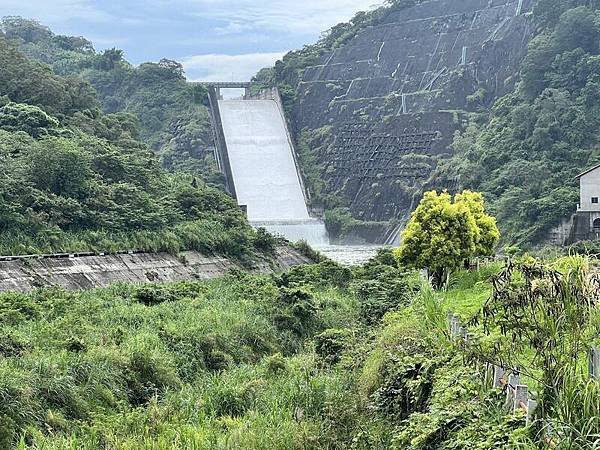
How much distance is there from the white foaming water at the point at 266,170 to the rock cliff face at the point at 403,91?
174cm

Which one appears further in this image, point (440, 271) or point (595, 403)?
point (440, 271)

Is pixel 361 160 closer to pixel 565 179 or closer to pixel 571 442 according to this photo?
pixel 565 179

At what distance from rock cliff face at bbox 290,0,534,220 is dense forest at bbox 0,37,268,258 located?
16.8 meters

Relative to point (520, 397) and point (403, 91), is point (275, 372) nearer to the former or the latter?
point (520, 397)

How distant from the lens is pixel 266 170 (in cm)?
4800

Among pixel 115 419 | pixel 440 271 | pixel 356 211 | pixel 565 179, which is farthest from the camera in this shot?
pixel 356 211

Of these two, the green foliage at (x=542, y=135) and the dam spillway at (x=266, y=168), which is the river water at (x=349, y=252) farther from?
the green foliage at (x=542, y=135)

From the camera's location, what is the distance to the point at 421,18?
5372 centimetres

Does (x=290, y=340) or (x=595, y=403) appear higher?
(x=595, y=403)

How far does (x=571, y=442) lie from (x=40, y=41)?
69.2 meters

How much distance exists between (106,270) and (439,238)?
9272 mm

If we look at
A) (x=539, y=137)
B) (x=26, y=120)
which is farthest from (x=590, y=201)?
(x=26, y=120)

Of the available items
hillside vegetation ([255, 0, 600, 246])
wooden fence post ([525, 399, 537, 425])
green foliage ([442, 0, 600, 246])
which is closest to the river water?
hillside vegetation ([255, 0, 600, 246])

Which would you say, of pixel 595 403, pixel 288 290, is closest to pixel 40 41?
pixel 288 290
